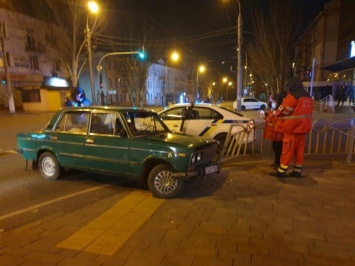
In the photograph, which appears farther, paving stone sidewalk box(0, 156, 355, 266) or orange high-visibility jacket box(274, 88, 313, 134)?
orange high-visibility jacket box(274, 88, 313, 134)

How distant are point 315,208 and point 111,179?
4232 mm

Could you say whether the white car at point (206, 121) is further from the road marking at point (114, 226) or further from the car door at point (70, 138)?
the road marking at point (114, 226)

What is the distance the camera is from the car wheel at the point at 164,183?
5.46 m

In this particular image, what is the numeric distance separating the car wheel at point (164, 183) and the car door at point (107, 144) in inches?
22.8

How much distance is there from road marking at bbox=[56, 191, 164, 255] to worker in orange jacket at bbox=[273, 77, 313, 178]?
2.97 meters

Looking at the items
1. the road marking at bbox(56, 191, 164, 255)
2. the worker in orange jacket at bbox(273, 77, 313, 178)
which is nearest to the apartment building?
the road marking at bbox(56, 191, 164, 255)

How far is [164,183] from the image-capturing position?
5500 mm

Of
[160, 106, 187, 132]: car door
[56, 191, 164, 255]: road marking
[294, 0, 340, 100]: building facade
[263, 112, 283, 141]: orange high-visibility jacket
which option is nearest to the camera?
[56, 191, 164, 255]: road marking

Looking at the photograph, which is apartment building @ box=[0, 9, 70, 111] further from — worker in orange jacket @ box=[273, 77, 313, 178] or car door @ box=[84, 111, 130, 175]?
worker in orange jacket @ box=[273, 77, 313, 178]

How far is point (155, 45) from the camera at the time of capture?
124ft

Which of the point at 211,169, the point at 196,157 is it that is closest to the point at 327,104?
the point at 211,169

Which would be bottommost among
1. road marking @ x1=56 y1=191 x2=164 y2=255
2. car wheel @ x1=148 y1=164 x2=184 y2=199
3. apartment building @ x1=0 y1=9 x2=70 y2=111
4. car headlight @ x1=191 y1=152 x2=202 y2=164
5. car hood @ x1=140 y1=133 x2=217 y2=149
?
road marking @ x1=56 y1=191 x2=164 y2=255

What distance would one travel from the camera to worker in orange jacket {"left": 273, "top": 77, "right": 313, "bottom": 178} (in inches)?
241

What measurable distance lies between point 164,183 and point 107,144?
1.39 metres
